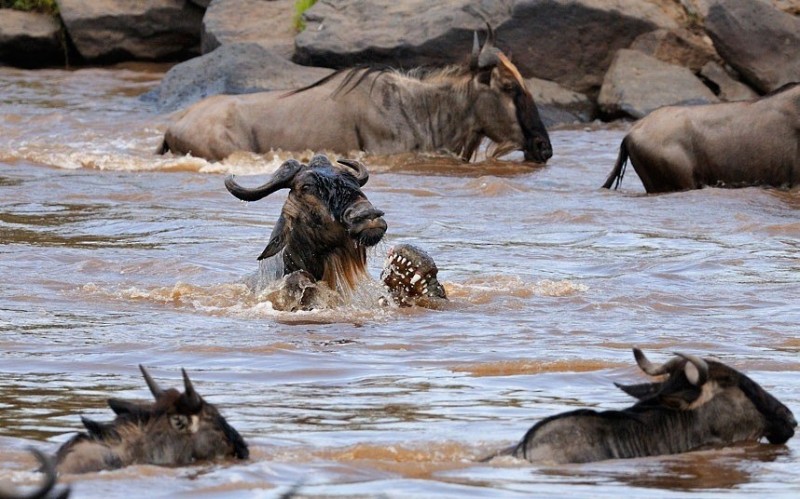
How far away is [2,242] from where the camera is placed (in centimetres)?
1225

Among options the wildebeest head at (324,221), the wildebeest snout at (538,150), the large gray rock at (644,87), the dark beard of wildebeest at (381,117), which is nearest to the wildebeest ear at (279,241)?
the wildebeest head at (324,221)

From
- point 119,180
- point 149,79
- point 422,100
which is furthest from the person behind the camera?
point 149,79

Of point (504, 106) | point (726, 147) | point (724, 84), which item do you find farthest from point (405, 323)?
point (724, 84)

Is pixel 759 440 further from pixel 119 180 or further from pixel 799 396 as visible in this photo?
pixel 119 180

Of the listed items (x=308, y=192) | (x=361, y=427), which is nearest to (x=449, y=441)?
(x=361, y=427)

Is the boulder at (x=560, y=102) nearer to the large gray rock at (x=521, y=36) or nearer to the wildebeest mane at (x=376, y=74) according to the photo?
the large gray rock at (x=521, y=36)

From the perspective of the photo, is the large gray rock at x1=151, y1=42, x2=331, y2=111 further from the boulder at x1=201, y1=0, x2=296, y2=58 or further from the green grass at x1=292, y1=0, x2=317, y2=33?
the green grass at x1=292, y1=0, x2=317, y2=33

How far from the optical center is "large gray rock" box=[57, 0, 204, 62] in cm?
2616

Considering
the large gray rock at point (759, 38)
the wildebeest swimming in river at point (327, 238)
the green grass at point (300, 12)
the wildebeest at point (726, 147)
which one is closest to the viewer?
the wildebeest swimming in river at point (327, 238)

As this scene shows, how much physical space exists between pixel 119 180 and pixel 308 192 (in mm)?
7336

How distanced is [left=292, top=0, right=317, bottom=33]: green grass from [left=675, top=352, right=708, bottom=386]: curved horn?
736 inches

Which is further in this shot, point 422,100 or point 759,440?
point 422,100

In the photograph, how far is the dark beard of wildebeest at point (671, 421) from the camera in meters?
5.61

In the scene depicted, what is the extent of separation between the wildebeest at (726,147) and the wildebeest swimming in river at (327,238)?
19.8 feet
